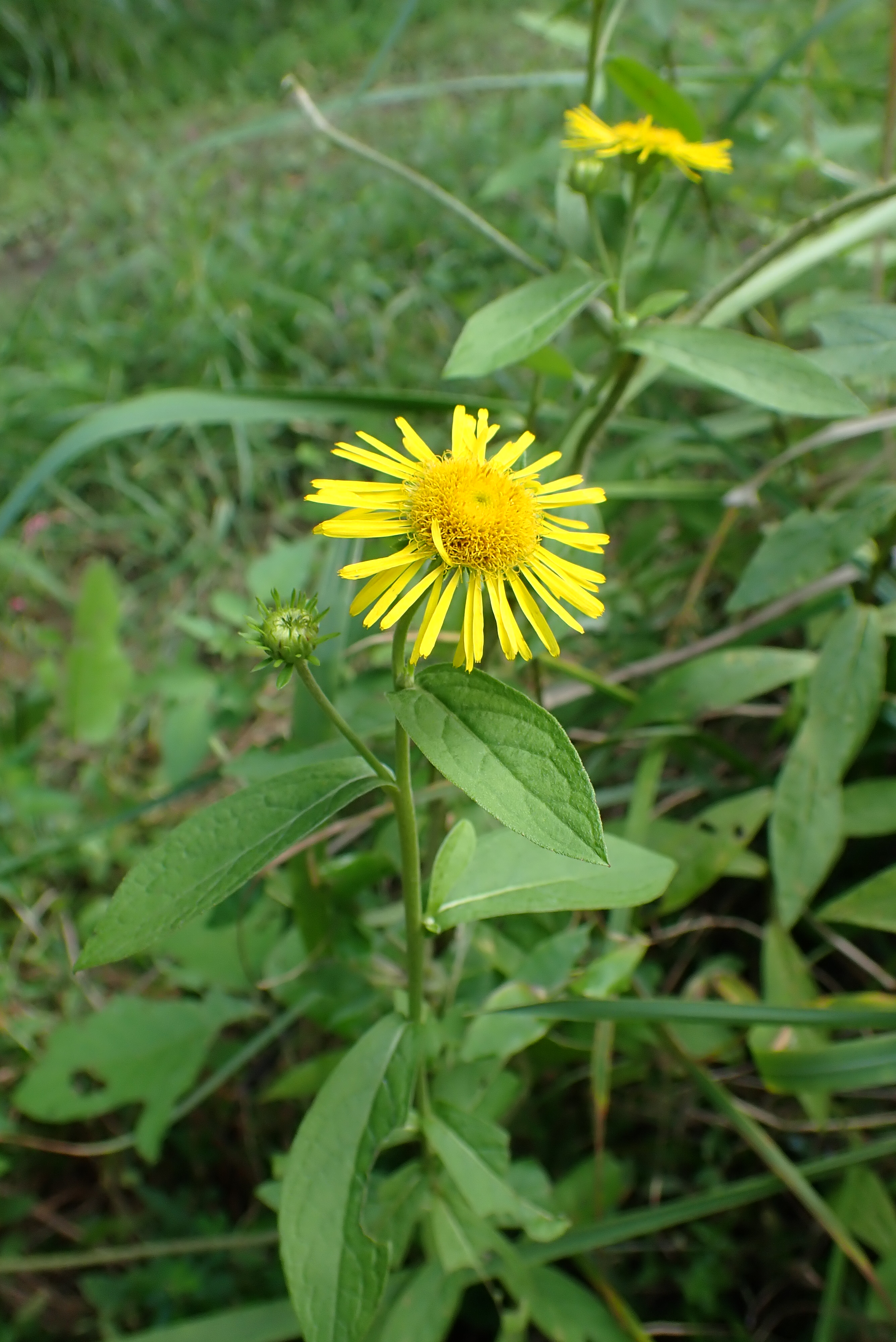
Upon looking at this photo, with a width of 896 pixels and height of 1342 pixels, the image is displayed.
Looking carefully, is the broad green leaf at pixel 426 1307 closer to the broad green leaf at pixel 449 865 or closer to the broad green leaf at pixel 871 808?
the broad green leaf at pixel 449 865

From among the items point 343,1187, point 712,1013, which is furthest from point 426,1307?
point 712,1013

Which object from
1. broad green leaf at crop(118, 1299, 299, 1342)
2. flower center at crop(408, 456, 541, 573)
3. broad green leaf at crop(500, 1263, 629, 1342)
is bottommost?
broad green leaf at crop(118, 1299, 299, 1342)

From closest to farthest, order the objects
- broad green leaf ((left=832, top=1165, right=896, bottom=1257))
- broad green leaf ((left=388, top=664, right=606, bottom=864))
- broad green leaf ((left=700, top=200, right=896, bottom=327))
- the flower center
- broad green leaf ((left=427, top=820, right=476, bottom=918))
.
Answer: broad green leaf ((left=388, top=664, right=606, bottom=864)), the flower center, broad green leaf ((left=427, top=820, right=476, bottom=918)), broad green leaf ((left=832, top=1165, right=896, bottom=1257)), broad green leaf ((left=700, top=200, right=896, bottom=327))

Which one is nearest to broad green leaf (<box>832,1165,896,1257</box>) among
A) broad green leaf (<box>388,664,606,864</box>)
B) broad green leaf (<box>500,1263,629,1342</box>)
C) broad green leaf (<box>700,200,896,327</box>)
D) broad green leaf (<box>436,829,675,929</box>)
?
broad green leaf (<box>500,1263,629,1342</box>)

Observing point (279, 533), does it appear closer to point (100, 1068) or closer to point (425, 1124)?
point (100, 1068)

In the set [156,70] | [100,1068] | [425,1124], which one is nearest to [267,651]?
[425,1124]

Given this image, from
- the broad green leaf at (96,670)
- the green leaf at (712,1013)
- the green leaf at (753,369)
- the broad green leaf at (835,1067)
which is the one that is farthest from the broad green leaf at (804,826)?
the broad green leaf at (96,670)

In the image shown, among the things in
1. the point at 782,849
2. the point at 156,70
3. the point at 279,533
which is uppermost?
the point at 156,70

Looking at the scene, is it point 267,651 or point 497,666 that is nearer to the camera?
point 267,651

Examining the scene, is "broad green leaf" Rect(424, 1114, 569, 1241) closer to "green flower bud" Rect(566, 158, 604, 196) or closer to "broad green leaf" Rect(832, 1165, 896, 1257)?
"broad green leaf" Rect(832, 1165, 896, 1257)
